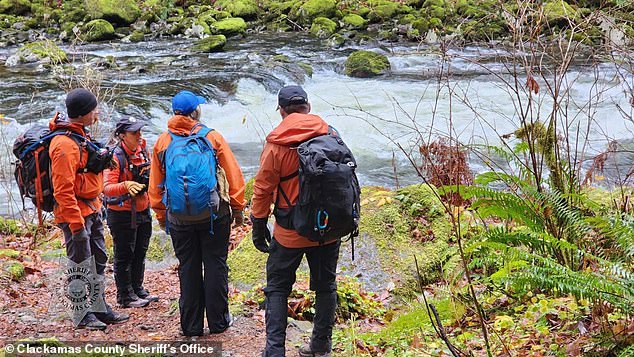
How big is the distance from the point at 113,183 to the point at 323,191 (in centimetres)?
211

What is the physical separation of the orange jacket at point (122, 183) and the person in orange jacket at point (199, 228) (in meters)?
0.51

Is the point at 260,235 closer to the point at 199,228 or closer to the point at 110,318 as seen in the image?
the point at 199,228

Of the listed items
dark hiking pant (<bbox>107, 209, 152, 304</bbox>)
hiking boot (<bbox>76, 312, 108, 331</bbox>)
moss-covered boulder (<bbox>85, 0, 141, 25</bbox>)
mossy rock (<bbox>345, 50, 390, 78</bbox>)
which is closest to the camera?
hiking boot (<bbox>76, 312, 108, 331</bbox>)

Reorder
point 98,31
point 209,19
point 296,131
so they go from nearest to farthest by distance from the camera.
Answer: point 296,131 < point 98,31 < point 209,19

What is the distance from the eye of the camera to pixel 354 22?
80.4ft

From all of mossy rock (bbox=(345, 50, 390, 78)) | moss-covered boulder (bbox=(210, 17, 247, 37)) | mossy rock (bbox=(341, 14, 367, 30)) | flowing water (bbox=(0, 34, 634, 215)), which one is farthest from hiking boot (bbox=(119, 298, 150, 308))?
mossy rock (bbox=(341, 14, 367, 30))

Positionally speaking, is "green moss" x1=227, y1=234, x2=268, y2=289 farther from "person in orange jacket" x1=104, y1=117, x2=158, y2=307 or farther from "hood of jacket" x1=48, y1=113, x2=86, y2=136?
"hood of jacket" x1=48, y1=113, x2=86, y2=136

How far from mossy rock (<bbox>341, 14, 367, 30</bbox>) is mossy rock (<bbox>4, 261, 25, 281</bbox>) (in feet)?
64.7

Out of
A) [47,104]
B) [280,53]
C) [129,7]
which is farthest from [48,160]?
[129,7]

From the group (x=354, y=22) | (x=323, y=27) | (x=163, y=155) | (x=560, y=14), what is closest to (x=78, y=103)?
(x=163, y=155)

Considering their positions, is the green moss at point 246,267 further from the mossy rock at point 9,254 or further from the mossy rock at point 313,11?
the mossy rock at point 313,11

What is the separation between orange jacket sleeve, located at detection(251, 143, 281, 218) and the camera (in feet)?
12.6

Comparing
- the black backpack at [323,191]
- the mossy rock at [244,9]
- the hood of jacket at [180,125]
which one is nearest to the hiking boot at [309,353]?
the black backpack at [323,191]

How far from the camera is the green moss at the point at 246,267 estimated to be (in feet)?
20.1
